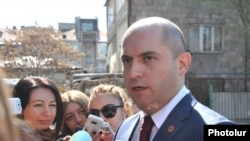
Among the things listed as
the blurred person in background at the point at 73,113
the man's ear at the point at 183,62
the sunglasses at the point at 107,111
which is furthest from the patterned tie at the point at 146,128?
the blurred person in background at the point at 73,113

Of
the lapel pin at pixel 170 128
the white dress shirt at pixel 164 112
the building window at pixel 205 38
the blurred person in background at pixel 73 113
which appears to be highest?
the building window at pixel 205 38

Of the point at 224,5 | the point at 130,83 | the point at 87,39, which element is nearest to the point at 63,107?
the point at 130,83

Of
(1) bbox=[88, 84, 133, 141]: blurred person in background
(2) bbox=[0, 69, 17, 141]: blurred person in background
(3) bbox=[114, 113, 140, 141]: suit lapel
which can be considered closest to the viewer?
(2) bbox=[0, 69, 17, 141]: blurred person in background

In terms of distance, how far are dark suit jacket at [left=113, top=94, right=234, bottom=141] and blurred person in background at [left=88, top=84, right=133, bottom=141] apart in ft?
3.87

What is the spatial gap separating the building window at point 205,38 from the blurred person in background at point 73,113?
15629 mm

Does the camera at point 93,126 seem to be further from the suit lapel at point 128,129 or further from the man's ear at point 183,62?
the man's ear at point 183,62

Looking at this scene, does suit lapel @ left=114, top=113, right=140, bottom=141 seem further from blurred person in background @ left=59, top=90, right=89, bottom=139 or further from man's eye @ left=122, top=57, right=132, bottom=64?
blurred person in background @ left=59, top=90, right=89, bottom=139

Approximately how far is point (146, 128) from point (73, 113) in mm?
1374

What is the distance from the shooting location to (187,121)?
1.79 m

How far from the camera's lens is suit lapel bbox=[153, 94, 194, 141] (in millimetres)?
1790

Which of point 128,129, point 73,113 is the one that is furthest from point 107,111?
point 128,129

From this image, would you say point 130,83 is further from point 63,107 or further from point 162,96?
point 63,107

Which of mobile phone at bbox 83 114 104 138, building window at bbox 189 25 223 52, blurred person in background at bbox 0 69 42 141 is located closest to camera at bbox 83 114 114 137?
mobile phone at bbox 83 114 104 138

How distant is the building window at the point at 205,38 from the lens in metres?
18.5
